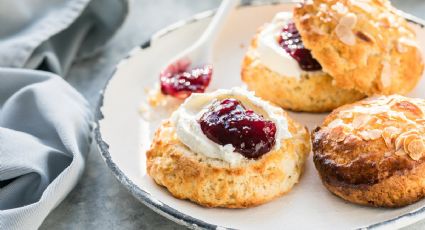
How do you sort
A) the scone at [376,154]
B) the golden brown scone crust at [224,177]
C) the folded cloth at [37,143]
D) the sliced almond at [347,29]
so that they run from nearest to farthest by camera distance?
the scone at [376,154] < the golden brown scone crust at [224,177] < the folded cloth at [37,143] < the sliced almond at [347,29]

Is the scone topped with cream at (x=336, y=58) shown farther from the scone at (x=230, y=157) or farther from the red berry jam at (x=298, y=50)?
the scone at (x=230, y=157)

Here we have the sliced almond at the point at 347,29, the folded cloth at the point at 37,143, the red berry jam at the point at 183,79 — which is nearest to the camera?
the folded cloth at the point at 37,143

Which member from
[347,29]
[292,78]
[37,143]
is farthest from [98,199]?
[347,29]

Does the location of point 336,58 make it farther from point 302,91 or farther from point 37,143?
point 37,143

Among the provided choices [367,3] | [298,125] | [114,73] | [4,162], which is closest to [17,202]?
[4,162]

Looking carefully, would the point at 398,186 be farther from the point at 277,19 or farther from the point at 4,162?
the point at 4,162

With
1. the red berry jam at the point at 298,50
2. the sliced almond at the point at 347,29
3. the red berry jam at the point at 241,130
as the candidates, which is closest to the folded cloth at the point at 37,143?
the red berry jam at the point at 241,130

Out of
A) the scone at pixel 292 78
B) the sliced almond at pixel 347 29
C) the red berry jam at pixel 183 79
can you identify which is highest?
the sliced almond at pixel 347 29

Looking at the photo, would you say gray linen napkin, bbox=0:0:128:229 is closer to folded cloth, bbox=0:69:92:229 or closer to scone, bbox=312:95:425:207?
folded cloth, bbox=0:69:92:229
